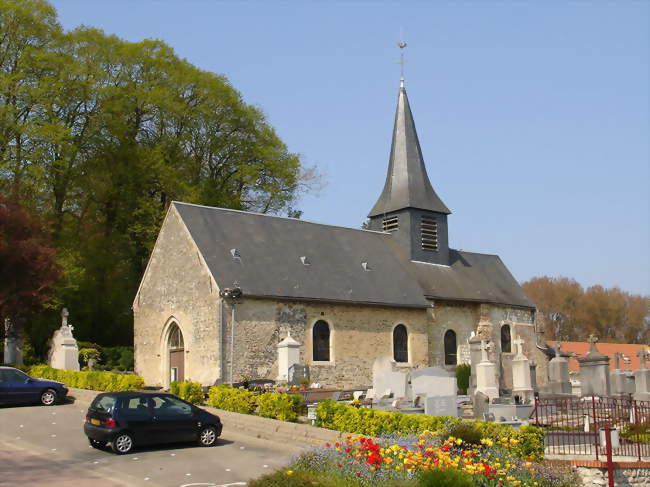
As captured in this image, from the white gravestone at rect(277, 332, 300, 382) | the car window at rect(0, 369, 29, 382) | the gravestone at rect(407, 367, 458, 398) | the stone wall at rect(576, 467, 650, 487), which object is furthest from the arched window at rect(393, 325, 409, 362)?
the stone wall at rect(576, 467, 650, 487)

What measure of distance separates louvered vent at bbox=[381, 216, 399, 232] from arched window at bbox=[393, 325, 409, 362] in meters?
5.86

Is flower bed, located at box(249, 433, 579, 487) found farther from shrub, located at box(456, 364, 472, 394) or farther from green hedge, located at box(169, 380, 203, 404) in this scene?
shrub, located at box(456, 364, 472, 394)

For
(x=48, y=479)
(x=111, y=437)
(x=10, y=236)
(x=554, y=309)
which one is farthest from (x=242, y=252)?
(x=554, y=309)

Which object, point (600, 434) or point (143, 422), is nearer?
point (143, 422)

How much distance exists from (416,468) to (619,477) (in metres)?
5.45

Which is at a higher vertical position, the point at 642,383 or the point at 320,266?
the point at 320,266

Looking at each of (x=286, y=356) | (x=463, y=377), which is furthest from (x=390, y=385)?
(x=463, y=377)

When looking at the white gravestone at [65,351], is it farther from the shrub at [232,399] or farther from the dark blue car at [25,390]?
the shrub at [232,399]

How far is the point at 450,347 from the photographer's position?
1118 inches

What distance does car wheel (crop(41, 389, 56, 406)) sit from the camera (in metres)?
19.0

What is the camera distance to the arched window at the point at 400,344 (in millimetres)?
26359

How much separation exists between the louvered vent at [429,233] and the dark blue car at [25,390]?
1662 cm

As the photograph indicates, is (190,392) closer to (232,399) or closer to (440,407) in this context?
→ (232,399)

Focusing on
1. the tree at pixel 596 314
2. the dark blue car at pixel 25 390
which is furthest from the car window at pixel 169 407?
the tree at pixel 596 314
